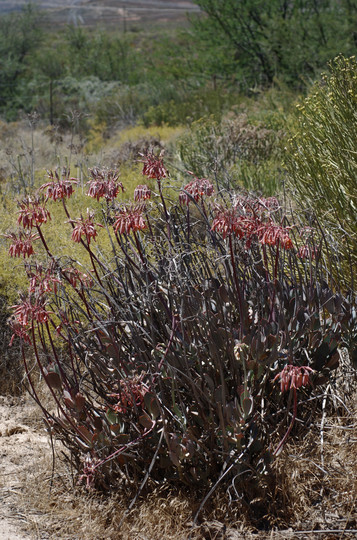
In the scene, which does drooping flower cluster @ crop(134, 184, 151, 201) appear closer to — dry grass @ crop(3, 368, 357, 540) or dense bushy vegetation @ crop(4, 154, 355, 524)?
dense bushy vegetation @ crop(4, 154, 355, 524)

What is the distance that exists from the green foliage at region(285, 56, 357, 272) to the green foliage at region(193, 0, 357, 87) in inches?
465

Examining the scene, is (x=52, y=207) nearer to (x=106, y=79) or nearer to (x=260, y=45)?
(x=260, y=45)

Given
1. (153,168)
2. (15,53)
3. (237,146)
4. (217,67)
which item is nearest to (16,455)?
(153,168)

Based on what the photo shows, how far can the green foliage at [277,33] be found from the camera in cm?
1638

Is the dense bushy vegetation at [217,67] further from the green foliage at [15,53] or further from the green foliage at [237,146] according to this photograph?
the green foliage at [237,146]

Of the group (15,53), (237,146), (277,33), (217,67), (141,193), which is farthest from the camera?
(15,53)

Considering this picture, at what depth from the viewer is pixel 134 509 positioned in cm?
278

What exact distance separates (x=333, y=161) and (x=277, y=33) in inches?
561

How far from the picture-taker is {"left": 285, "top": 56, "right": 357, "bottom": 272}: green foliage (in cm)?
419

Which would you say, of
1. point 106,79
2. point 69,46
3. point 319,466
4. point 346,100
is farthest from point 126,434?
point 69,46

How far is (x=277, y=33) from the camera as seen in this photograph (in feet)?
56.5

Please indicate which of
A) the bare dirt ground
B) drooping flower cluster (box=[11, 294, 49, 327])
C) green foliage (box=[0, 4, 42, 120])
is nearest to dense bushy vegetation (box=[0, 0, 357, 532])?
drooping flower cluster (box=[11, 294, 49, 327])

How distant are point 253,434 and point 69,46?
2960cm

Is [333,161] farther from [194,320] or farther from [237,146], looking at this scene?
[237,146]
